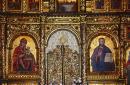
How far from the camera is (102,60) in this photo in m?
15.2

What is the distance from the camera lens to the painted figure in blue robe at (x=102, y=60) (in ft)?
49.9

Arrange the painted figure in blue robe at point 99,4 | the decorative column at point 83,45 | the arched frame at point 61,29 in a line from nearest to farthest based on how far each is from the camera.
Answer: the decorative column at point 83,45 < the arched frame at point 61,29 < the painted figure in blue robe at point 99,4

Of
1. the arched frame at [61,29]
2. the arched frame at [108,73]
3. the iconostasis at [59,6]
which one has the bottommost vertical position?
the arched frame at [108,73]

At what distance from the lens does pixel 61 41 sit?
15.3m

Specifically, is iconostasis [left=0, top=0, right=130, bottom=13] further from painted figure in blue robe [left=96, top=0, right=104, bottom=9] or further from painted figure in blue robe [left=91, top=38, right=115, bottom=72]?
painted figure in blue robe [left=91, top=38, right=115, bottom=72]

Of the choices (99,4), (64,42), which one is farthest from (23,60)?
(99,4)

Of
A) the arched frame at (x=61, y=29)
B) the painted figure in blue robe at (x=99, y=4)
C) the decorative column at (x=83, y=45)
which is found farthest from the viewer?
the painted figure in blue robe at (x=99, y=4)

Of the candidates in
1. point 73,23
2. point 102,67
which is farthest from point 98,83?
point 73,23

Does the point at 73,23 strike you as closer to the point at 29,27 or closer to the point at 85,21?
the point at 85,21

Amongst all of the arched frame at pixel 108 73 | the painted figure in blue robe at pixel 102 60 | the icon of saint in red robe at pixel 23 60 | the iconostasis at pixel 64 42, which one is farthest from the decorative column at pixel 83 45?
the icon of saint in red robe at pixel 23 60

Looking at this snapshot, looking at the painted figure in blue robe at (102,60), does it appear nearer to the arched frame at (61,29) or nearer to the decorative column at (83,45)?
the decorative column at (83,45)

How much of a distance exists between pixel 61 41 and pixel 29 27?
1.41m

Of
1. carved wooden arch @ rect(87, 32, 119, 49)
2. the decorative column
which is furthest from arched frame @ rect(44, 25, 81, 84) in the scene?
carved wooden arch @ rect(87, 32, 119, 49)

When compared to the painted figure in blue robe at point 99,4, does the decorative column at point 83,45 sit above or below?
below
